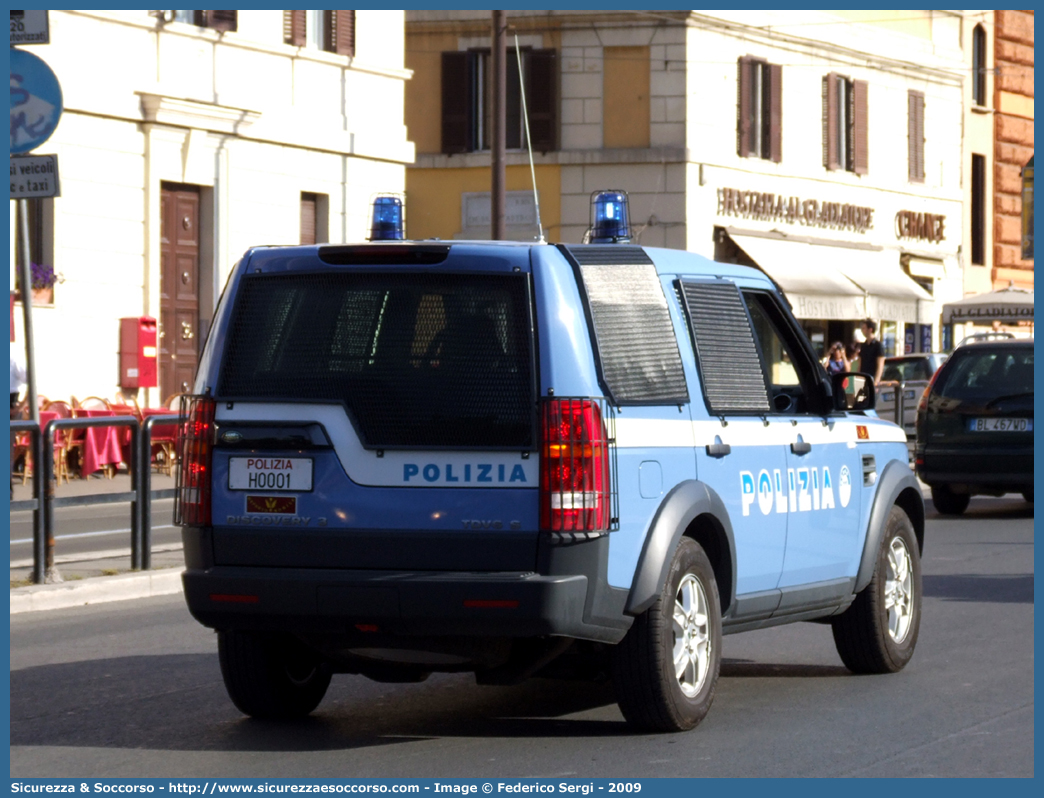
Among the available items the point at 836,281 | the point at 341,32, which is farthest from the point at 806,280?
the point at 341,32

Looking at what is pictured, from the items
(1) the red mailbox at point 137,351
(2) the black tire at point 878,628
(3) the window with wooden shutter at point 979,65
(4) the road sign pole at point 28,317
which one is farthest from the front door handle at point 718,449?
(3) the window with wooden shutter at point 979,65

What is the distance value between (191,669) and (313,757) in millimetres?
2488

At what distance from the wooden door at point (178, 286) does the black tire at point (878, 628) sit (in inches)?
677

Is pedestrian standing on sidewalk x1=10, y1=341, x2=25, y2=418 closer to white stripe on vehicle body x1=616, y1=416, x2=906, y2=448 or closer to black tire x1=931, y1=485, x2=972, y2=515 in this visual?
black tire x1=931, y1=485, x2=972, y2=515

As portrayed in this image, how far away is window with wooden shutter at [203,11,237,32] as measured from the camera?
26000 mm

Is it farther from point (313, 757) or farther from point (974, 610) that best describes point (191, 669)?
point (974, 610)

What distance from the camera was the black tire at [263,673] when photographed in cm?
786

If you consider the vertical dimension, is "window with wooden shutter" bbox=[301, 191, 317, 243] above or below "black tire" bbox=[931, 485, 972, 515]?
above

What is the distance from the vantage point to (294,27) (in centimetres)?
2759

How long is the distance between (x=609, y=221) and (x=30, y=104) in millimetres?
5969

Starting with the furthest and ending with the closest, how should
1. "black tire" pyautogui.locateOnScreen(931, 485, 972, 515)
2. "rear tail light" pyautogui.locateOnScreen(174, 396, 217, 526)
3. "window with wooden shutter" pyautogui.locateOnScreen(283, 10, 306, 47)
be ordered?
"window with wooden shutter" pyautogui.locateOnScreen(283, 10, 306, 47) → "black tire" pyautogui.locateOnScreen(931, 485, 972, 515) → "rear tail light" pyautogui.locateOnScreen(174, 396, 217, 526)

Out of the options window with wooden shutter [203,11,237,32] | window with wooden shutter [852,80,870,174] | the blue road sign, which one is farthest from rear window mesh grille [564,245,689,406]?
window with wooden shutter [852,80,870,174]

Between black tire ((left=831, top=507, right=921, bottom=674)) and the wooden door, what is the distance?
17207 mm

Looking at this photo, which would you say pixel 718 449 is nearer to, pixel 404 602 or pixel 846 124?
pixel 404 602
